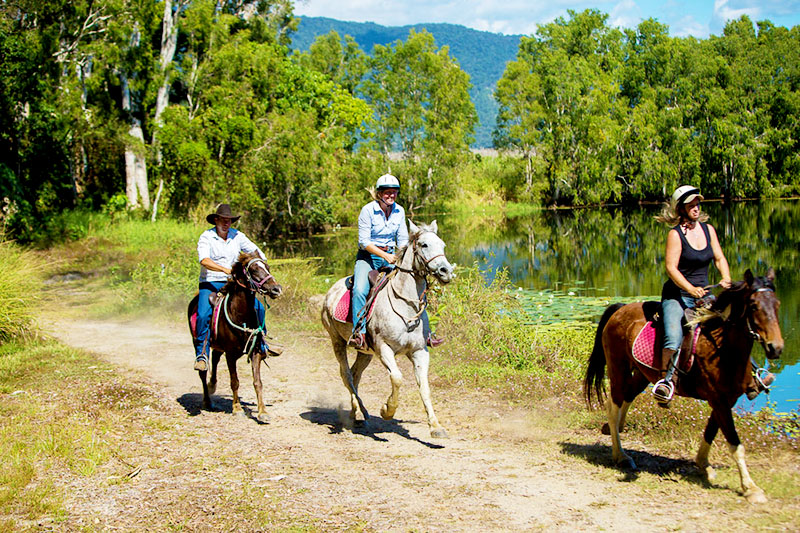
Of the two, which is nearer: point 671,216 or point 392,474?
point 671,216

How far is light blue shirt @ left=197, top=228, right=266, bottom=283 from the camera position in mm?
9359

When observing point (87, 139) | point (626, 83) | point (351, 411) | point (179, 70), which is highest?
point (626, 83)

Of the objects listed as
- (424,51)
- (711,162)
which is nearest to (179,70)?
(424,51)

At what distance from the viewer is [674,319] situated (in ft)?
21.4

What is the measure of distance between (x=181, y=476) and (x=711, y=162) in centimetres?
5877

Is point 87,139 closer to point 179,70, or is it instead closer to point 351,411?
point 179,70

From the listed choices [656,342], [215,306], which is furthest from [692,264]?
[215,306]

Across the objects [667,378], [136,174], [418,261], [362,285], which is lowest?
[667,378]

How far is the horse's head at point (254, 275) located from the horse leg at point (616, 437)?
159 inches

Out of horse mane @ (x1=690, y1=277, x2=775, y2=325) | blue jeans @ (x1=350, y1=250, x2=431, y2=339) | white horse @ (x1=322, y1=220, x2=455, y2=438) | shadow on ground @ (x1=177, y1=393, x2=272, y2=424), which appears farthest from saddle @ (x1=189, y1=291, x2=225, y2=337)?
horse mane @ (x1=690, y1=277, x2=775, y2=325)

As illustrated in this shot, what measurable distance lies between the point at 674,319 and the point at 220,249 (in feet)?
18.8

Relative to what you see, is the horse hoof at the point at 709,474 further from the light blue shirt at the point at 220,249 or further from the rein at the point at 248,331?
the light blue shirt at the point at 220,249

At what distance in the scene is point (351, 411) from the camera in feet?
30.8

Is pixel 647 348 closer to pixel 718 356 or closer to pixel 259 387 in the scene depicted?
pixel 718 356
